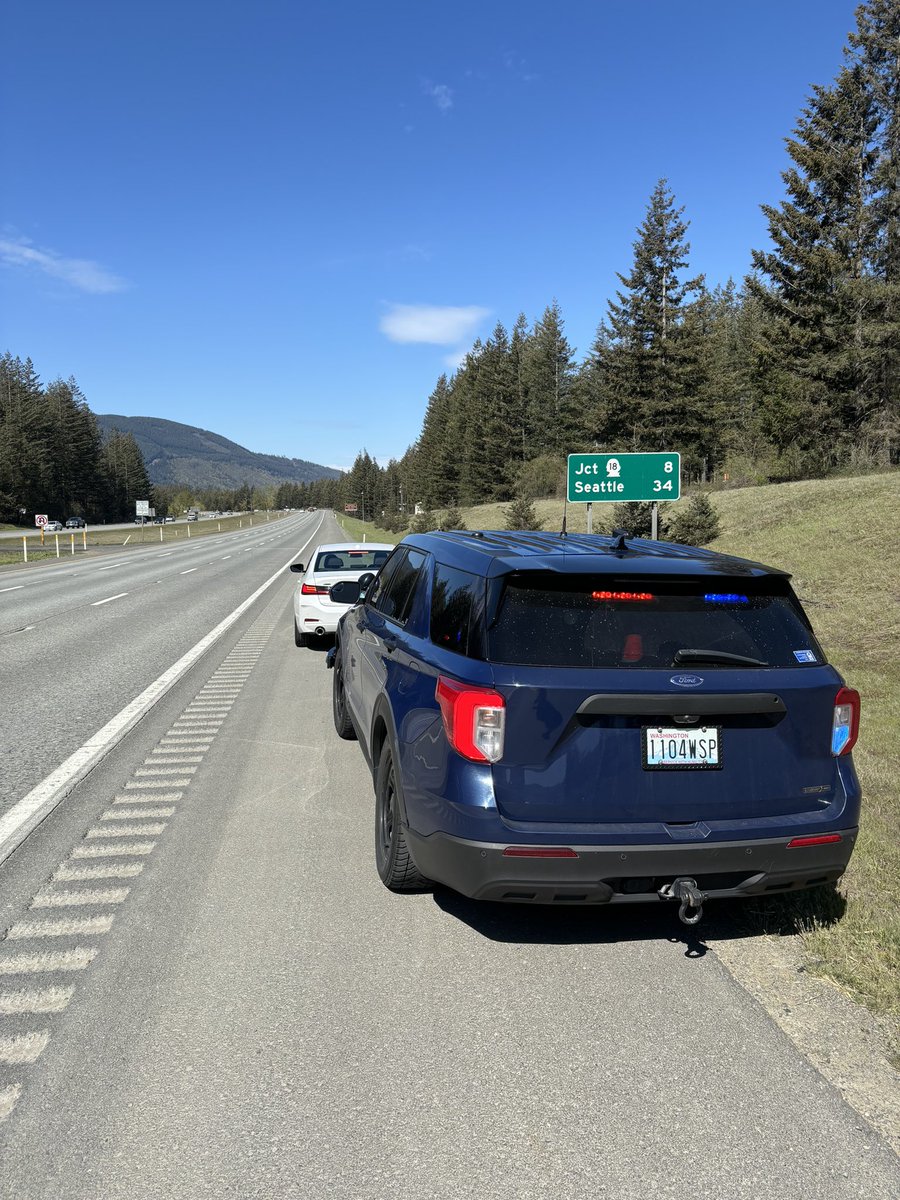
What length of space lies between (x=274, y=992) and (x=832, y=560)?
16.0m

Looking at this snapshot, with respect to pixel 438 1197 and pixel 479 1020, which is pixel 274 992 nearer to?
pixel 479 1020

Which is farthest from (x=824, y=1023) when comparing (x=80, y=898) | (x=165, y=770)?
(x=165, y=770)

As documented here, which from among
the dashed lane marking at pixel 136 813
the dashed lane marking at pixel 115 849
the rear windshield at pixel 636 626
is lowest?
the dashed lane marking at pixel 136 813

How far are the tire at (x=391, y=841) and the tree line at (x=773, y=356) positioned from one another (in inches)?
1137

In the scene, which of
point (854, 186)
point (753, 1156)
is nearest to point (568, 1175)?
point (753, 1156)

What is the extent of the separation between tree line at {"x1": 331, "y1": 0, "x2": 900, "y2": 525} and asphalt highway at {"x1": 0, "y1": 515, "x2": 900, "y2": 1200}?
29.3 m

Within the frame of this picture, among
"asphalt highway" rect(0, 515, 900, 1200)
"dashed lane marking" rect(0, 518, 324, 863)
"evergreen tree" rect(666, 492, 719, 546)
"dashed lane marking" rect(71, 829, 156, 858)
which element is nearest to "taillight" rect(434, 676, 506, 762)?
"asphalt highway" rect(0, 515, 900, 1200)

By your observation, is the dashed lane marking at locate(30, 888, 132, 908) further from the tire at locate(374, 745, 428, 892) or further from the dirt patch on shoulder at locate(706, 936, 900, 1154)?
the dirt patch on shoulder at locate(706, 936, 900, 1154)

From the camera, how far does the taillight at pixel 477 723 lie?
3.18 m

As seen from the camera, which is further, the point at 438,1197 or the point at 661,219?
the point at 661,219

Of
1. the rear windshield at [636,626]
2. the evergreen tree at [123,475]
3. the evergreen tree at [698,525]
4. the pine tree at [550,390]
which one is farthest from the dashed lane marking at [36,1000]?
the evergreen tree at [123,475]

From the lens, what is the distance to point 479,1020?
10.1ft

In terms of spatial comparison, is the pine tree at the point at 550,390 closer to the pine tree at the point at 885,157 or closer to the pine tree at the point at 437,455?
the pine tree at the point at 437,455

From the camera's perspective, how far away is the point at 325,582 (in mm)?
12102
